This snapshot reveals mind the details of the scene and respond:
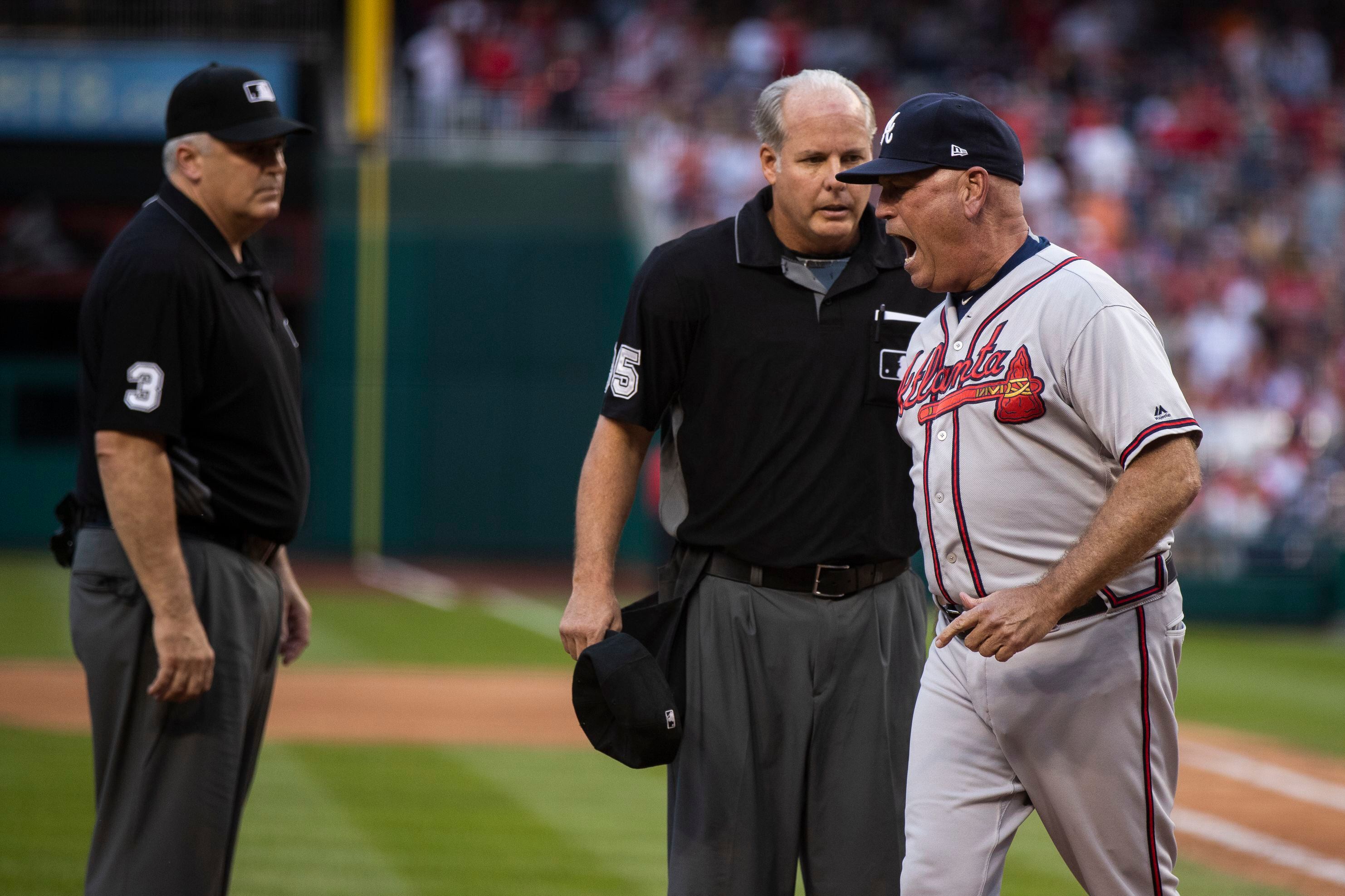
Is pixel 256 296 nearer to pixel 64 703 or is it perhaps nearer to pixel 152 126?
pixel 64 703

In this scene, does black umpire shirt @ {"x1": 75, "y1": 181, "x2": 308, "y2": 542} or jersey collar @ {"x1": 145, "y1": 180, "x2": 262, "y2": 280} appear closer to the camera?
black umpire shirt @ {"x1": 75, "y1": 181, "x2": 308, "y2": 542}

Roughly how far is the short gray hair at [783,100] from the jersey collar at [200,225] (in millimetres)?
1262

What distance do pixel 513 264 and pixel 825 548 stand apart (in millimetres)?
16858

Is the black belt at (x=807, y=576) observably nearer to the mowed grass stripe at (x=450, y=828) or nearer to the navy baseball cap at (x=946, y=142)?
the navy baseball cap at (x=946, y=142)

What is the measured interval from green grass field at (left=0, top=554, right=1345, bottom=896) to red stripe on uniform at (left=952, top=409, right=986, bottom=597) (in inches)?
109

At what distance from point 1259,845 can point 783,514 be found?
13.1 feet

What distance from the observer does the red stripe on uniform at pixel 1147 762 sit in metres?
3.04

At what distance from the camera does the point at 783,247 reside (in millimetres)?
3668

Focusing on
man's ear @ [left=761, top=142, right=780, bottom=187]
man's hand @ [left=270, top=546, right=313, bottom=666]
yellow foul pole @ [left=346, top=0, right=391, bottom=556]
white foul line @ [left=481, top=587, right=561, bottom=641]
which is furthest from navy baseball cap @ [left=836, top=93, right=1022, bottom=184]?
yellow foul pole @ [left=346, top=0, right=391, bottom=556]

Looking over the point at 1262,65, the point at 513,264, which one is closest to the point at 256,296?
the point at 513,264

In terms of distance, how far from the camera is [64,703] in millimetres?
9492

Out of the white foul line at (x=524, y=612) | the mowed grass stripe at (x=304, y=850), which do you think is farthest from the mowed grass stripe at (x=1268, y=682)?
the mowed grass stripe at (x=304, y=850)

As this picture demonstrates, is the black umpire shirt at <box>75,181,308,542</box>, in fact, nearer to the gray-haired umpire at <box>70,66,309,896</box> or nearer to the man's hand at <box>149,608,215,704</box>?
the gray-haired umpire at <box>70,66,309,896</box>

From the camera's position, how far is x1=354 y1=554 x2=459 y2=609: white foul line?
624 inches
